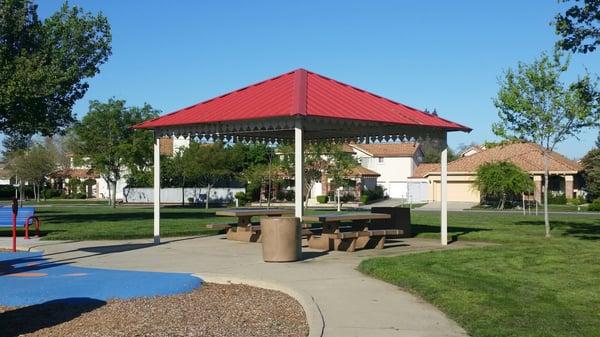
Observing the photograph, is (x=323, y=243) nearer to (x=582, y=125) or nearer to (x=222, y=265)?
(x=222, y=265)

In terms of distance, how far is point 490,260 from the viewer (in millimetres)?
12883

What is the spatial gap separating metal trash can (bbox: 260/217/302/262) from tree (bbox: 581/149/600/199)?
49886 millimetres

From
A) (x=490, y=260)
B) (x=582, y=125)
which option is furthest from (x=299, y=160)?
(x=582, y=125)

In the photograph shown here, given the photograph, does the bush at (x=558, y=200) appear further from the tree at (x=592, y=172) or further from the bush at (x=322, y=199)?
the bush at (x=322, y=199)

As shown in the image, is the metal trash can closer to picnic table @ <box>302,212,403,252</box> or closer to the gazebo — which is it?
picnic table @ <box>302,212,403,252</box>

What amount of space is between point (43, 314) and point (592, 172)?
184ft

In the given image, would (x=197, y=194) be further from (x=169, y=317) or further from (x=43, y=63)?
(x=169, y=317)

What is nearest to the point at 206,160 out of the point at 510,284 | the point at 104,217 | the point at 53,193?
the point at 104,217

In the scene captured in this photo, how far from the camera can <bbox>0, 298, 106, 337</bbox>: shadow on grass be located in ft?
24.8

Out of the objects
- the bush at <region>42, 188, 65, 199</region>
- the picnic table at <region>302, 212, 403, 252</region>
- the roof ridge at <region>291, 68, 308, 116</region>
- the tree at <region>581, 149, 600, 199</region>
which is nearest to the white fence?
the bush at <region>42, 188, 65, 199</region>

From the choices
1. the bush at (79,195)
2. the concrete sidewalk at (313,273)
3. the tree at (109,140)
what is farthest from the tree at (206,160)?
the concrete sidewalk at (313,273)

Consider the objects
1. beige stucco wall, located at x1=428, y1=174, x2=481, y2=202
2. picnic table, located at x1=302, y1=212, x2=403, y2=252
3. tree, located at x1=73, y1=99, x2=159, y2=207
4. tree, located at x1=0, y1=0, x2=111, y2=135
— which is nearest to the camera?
picnic table, located at x1=302, y1=212, x2=403, y2=252

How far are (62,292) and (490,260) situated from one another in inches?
310

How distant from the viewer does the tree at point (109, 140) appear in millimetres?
52906
